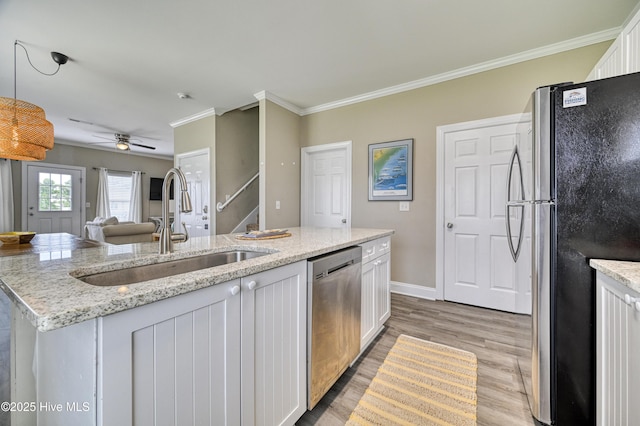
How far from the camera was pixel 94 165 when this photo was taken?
6652 millimetres

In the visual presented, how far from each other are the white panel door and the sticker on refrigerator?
1604 mm

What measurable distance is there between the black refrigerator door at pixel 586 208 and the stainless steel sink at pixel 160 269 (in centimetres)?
151

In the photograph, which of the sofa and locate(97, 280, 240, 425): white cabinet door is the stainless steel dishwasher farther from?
the sofa

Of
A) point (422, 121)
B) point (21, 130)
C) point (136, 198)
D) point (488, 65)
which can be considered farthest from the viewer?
point (136, 198)

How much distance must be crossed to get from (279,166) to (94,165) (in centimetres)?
589

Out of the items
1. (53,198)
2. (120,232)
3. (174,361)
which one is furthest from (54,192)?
(174,361)

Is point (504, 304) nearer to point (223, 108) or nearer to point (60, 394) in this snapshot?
point (60, 394)

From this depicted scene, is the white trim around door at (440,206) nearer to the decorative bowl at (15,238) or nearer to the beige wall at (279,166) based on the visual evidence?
the beige wall at (279,166)

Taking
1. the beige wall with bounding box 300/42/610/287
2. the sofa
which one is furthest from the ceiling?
the sofa

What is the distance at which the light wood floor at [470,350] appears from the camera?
1416 mm

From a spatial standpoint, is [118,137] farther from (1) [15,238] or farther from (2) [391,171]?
(2) [391,171]

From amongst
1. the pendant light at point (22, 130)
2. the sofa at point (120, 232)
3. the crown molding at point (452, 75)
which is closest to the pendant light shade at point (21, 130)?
the pendant light at point (22, 130)

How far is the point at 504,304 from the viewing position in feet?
8.95

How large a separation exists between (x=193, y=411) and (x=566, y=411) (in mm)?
1626
